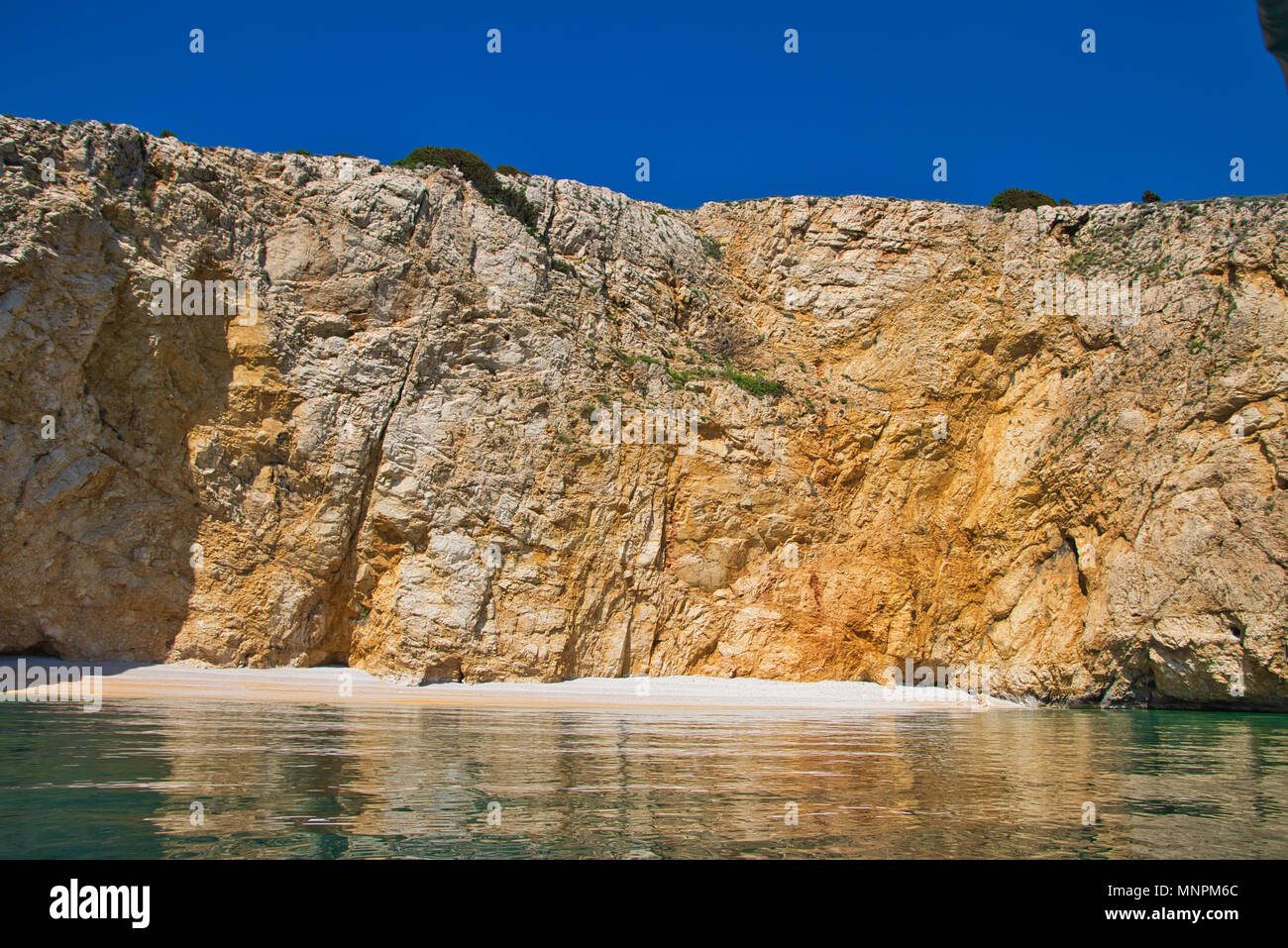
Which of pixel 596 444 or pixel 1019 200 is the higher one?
pixel 1019 200

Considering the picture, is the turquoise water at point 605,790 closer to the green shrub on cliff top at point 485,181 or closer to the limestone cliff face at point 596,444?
the limestone cliff face at point 596,444

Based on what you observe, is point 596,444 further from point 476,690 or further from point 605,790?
point 605,790

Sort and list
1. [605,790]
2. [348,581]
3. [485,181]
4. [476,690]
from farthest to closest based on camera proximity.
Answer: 1. [485,181]
2. [348,581]
3. [476,690]
4. [605,790]

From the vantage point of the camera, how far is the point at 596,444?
28.2 meters

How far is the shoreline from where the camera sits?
806 inches

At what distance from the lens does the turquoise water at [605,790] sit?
5.82m

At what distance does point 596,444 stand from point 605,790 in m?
20.4

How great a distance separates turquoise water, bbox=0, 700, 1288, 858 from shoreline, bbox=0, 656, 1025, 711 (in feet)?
17.9

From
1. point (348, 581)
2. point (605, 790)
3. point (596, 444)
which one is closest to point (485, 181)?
point (596, 444)

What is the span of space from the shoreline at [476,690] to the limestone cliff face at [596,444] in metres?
0.97

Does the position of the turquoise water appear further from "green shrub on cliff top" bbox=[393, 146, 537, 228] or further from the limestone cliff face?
"green shrub on cliff top" bbox=[393, 146, 537, 228]

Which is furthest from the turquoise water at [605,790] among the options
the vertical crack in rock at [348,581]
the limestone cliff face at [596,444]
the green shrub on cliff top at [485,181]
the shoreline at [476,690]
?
the green shrub on cliff top at [485,181]

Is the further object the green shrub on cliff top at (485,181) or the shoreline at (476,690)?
the green shrub on cliff top at (485,181)

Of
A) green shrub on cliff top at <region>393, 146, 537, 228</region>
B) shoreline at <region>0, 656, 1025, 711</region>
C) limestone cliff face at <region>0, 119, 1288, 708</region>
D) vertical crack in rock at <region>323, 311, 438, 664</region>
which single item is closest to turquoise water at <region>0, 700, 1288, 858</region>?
shoreline at <region>0, 656, 1025, 711</region>
